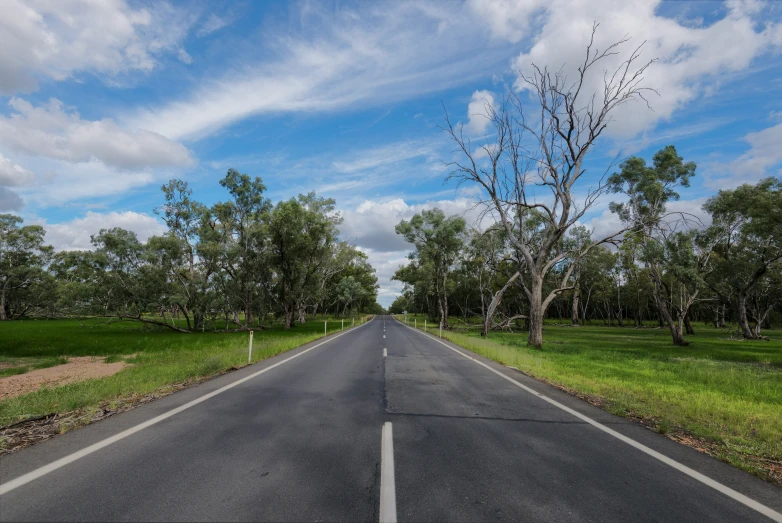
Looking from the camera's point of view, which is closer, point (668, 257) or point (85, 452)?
point (85, 452)

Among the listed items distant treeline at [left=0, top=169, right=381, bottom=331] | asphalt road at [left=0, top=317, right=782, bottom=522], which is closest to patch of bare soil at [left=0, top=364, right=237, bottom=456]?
asphalt road at [left=0, top=317, right=782, bottom=522]

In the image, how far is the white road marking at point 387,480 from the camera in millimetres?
2924

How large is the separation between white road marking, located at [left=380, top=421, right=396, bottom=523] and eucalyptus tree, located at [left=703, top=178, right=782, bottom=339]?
25404 millimetres

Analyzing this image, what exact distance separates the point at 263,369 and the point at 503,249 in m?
30.0

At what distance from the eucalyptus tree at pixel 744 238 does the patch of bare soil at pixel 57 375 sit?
30.5 metres

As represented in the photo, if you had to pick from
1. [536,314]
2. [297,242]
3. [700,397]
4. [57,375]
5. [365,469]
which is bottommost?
[57,375]

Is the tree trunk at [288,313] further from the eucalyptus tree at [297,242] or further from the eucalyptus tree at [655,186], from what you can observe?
the eucalyptus tree at [655,186]

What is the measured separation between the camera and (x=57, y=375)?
11016 mm

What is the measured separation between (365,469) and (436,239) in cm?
3420

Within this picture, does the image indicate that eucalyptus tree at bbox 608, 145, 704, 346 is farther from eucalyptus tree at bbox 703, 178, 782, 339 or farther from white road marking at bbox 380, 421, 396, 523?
white road marking at bbox 380, 421, 396, 523

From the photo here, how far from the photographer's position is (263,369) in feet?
34.0

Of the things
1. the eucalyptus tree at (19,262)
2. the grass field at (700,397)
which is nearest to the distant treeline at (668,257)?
the grass field at (700,397)

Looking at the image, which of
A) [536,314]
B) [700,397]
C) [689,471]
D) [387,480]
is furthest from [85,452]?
[536,314]

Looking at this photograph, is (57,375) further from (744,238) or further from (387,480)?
(744,238)
